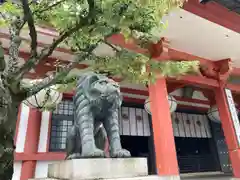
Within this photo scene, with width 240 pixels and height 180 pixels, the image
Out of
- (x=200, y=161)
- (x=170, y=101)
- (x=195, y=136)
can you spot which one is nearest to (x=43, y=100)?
(x=170, y=101)

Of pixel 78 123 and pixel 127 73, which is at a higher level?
pixel 127 73

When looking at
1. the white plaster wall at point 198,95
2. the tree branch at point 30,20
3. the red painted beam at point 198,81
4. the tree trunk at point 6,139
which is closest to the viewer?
the tree branch at point 30,20

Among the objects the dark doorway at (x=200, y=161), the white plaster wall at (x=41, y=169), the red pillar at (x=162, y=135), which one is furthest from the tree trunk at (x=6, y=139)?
the dark doorway at (x=200, y=161)

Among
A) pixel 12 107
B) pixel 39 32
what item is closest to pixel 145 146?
pixel 39 32

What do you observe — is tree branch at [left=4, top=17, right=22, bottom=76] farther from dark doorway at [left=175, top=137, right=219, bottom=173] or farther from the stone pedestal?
dark doorway at [left=175, top=137, right=219, bottom=173]

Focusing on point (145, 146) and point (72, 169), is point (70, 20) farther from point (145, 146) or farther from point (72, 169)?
point (145, 146)

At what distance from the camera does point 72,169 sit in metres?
1.85

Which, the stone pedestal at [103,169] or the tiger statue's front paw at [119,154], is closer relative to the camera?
the stone pedestal at [103,169]

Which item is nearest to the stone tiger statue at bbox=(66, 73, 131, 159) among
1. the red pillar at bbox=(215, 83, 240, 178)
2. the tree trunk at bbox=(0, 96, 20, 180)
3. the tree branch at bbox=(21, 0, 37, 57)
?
the tree trunk at bbox=(0, 96, 20, 180)

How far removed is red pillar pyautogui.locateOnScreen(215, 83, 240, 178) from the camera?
5145mm

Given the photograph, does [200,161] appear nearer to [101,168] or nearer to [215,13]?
[215,13]

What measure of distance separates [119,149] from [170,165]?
223 centimetres

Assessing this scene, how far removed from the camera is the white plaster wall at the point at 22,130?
464 cm

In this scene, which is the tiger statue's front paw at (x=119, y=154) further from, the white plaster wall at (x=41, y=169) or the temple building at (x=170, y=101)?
the white plaster wall at (x=41, y=169)
